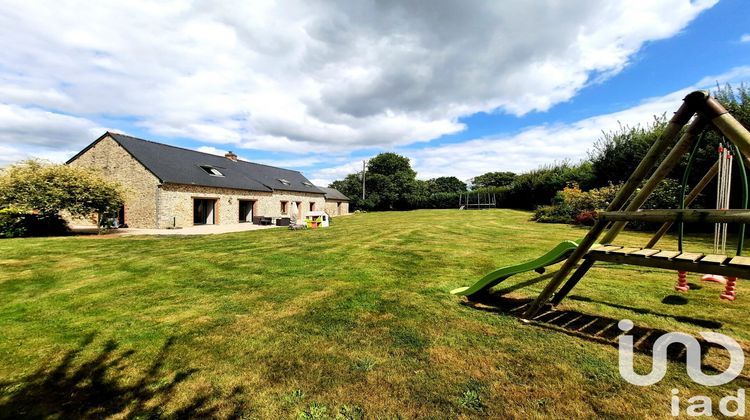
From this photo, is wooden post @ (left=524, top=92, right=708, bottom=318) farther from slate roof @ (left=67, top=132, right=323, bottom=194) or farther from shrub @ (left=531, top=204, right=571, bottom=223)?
slate roof @ (left=67, top=132, right=323, bottom=194)

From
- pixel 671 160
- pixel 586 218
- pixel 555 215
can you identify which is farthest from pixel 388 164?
pixel 671 160

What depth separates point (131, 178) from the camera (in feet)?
72.9

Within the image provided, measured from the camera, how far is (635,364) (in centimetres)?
328

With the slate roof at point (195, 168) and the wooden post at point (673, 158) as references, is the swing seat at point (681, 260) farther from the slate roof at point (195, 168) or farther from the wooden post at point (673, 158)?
the slate roof at point (195, 168)

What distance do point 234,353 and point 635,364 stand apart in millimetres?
4390

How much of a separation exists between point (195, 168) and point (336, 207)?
21.6m

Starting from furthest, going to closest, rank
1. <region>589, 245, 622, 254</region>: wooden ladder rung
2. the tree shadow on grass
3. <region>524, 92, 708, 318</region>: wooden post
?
<region>589, 245, 622, 254</region>: wooden ladder rung, <region>524, 92, 708, 318</region>: wooden post, the tree shadow on grass

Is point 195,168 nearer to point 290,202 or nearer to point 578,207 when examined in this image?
point 290,202

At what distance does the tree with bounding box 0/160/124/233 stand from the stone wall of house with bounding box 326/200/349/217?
27050mm

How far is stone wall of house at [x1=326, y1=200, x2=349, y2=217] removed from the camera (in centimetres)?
4325

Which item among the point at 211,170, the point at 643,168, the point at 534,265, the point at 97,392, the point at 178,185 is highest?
the point at 211,170

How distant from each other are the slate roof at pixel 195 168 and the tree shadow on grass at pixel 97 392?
21352 mm

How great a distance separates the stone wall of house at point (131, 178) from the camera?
2148 centimetres

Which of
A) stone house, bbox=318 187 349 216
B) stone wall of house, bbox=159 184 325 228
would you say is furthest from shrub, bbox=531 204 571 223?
stone house, bbox=318 187 349 216
